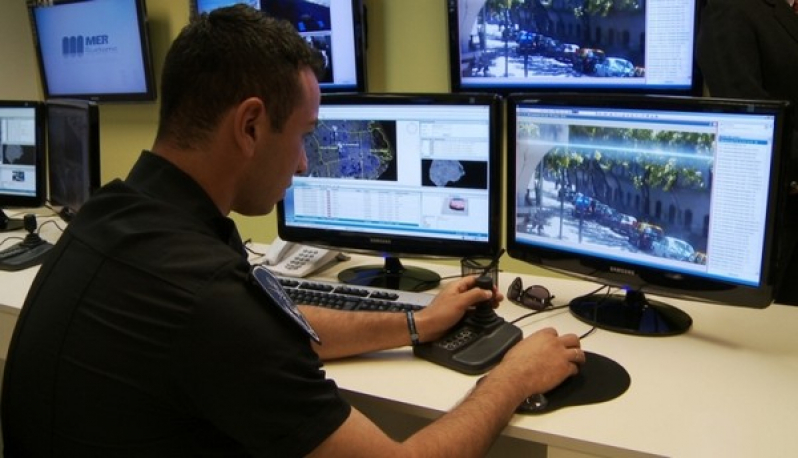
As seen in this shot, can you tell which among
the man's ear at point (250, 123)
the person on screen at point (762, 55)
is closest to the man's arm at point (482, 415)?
the man's ear at point (250, 123)

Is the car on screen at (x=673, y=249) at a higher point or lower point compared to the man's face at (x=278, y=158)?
lower

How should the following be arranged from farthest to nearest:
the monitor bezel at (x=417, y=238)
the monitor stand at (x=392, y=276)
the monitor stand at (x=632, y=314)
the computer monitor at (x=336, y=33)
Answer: the computer monitor at (x=336, y=33) → the monitor stand at (x=392, y=276) → the monitor bezel at (x=417, y=238) → the monitor stand at (x=632, y=314)

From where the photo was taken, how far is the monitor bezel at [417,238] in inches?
62.2

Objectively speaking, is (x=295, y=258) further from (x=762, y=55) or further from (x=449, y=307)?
(x=762, y=55)

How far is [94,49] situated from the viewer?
3467mm

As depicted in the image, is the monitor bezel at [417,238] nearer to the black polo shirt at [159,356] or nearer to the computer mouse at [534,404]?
the computer mouse at [534,404]

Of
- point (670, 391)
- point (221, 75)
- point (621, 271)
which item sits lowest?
point (670, 391)

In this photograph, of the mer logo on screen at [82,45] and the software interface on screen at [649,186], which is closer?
the software interface on screen at [649,186]

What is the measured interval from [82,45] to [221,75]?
2922mm

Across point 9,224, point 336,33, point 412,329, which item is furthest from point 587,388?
point 9,224

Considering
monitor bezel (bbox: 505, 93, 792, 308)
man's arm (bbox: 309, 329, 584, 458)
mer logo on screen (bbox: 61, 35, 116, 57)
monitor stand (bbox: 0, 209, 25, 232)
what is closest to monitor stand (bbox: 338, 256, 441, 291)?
monitor bezel (bbox: 505, 93, 792, 308)

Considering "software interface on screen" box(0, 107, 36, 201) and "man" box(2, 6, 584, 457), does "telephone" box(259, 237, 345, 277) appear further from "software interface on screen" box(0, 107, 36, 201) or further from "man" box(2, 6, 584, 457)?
"software interface on screen" box(0, 107, 36, 201)

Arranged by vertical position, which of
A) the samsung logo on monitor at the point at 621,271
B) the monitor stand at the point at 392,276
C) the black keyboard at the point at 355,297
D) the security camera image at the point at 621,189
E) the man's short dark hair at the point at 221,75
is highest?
the man's short dark hair at the point at 221,75

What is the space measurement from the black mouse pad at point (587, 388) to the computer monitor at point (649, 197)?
0.21 meters
